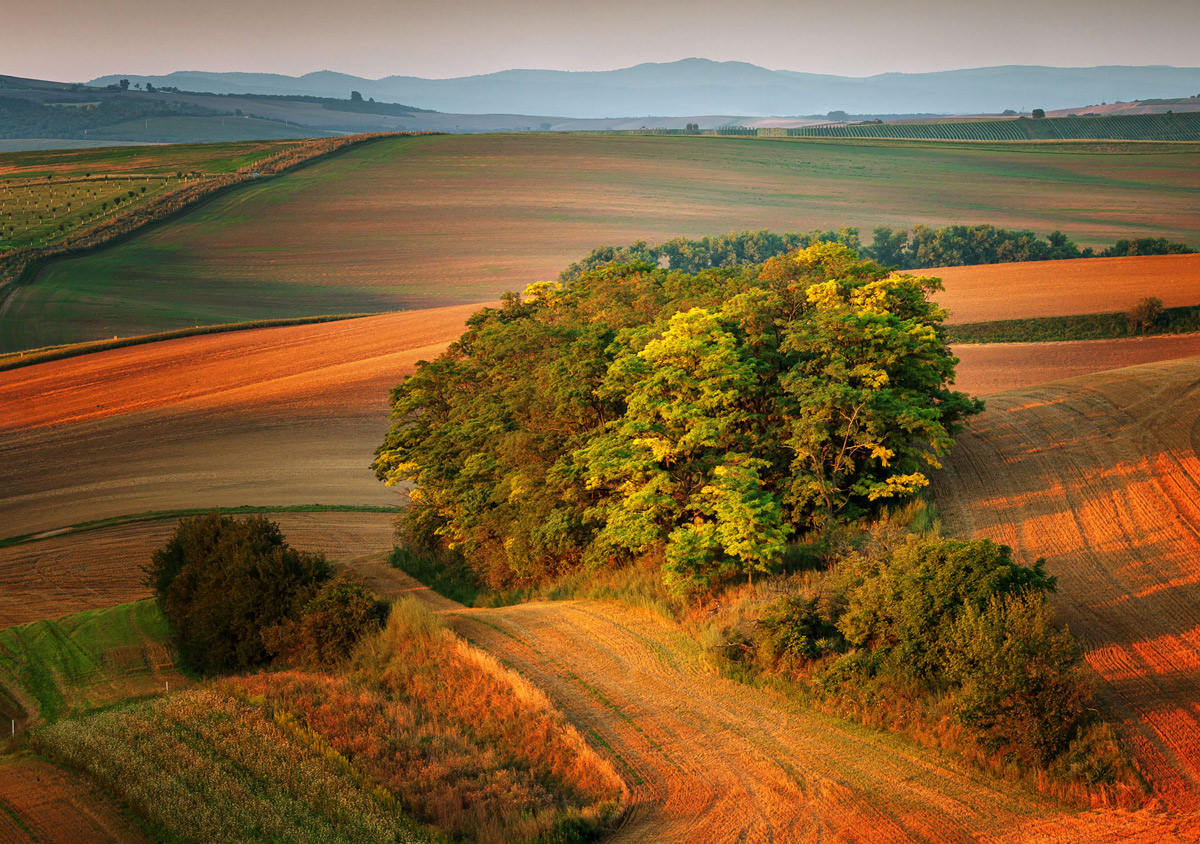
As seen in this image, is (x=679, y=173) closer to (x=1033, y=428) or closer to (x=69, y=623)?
(x=1033, y=428)

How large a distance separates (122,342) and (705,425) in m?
64.5

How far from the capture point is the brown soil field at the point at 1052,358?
53.2 metres

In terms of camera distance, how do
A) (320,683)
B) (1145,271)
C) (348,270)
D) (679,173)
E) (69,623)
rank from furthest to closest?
(679,173)
(348,270)
(1145,271)
(69,623)
(320,683)

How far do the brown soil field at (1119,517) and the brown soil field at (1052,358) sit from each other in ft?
27.0

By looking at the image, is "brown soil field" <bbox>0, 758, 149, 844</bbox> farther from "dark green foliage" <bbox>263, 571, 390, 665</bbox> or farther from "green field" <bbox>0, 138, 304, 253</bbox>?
"green field" <bbox>0, 138, 304, 253</bbox>

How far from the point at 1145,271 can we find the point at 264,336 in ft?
232

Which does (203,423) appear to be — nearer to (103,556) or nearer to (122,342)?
(103,556)

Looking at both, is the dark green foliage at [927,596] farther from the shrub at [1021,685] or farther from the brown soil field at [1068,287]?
the brown soil field at [1068,287]

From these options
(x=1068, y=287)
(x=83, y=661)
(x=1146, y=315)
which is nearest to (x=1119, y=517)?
(x=83, y=661)

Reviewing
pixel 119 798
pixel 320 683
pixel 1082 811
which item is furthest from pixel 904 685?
pixel 119 798

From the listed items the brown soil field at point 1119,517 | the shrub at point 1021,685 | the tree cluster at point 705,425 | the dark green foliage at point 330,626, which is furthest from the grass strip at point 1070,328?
the shrub at point 1021,685

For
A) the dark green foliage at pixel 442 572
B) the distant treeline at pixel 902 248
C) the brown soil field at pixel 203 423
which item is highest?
the distant treeline at pixel 902 248

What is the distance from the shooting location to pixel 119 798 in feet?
55.0

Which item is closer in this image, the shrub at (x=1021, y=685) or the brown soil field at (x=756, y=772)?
the brown soil field at (x=756, y=772)
